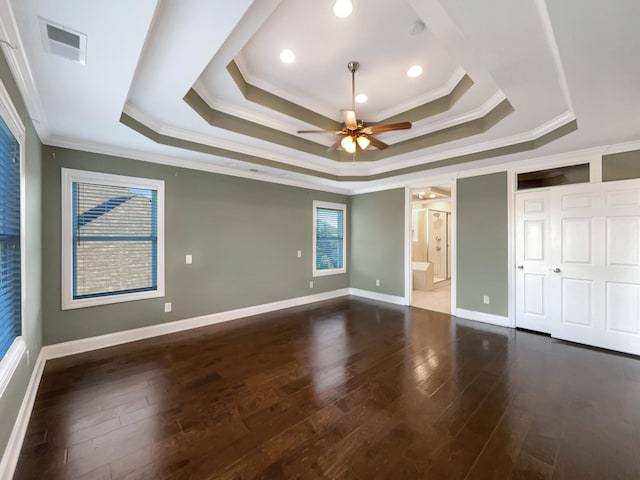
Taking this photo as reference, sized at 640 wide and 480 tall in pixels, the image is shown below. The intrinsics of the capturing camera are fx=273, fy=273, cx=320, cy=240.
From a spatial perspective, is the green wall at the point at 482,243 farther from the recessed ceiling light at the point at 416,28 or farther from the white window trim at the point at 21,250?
the white window trim at the point at 21,250

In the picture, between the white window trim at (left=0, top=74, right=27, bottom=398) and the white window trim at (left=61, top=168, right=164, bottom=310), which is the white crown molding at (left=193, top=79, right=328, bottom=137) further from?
the white window trim at (left=61, top=168, right=164, bottom=310)

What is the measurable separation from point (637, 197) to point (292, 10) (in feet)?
14.1

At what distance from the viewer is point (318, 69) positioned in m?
2.76

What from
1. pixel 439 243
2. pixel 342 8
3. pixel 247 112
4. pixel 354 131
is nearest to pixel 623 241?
pixel 354 131

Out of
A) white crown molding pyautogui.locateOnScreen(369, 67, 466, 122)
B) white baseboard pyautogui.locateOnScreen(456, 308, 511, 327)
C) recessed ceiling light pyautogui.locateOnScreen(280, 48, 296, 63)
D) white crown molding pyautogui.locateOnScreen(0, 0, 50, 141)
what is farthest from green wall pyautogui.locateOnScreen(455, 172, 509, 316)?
white crown molding pyautogui.locateOnScreen(0, 0, 50, 141)

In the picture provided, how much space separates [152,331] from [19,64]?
3148 mm

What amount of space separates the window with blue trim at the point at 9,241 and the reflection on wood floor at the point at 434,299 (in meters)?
5.49

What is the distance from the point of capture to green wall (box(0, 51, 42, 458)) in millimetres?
1645

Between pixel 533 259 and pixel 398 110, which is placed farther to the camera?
pixel 533 259

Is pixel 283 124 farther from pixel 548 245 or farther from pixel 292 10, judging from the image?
pixel 548 245

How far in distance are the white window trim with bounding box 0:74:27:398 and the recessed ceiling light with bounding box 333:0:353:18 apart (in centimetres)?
214

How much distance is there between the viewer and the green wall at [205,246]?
314 centimetres

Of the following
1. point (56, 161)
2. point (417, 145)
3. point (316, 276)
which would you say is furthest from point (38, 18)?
point (316, 276)

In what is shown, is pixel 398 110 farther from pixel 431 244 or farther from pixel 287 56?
pixel 431 244
